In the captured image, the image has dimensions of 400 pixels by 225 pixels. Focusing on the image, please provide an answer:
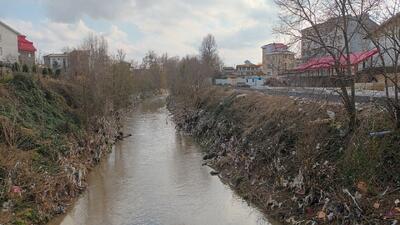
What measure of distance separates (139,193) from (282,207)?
23.3ft

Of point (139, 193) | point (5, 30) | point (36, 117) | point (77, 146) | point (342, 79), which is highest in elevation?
point (5, 30)

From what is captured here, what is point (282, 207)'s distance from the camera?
56.5ft

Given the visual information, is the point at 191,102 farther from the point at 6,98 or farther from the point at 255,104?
the point at 6,98

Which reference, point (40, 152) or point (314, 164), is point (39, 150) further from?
point (314, 164)

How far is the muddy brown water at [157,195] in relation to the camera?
57.4 feet

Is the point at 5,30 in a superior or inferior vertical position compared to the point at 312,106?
superior

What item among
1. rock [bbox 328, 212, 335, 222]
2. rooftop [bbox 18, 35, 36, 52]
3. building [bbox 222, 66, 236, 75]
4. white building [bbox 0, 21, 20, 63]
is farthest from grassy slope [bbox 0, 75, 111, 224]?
building [bbox 222, 66, 236, 75]

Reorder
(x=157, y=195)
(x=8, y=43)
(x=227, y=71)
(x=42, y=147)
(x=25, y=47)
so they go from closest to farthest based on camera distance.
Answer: (x=157, y=195) → (x=42, y=147) → (x=8, y=43) → (x=25, y=47) → (x=227, y=71)

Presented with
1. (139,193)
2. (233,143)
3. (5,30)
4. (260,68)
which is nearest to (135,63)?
(5,30)

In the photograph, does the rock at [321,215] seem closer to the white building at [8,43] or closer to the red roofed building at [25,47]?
the white building at [8,43]

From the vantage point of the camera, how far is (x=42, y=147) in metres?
21.4

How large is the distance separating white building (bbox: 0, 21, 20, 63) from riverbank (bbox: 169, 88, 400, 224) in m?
39.2

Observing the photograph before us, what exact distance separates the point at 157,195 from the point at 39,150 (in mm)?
6117

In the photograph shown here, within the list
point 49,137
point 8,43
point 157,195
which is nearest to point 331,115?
point 157,195
